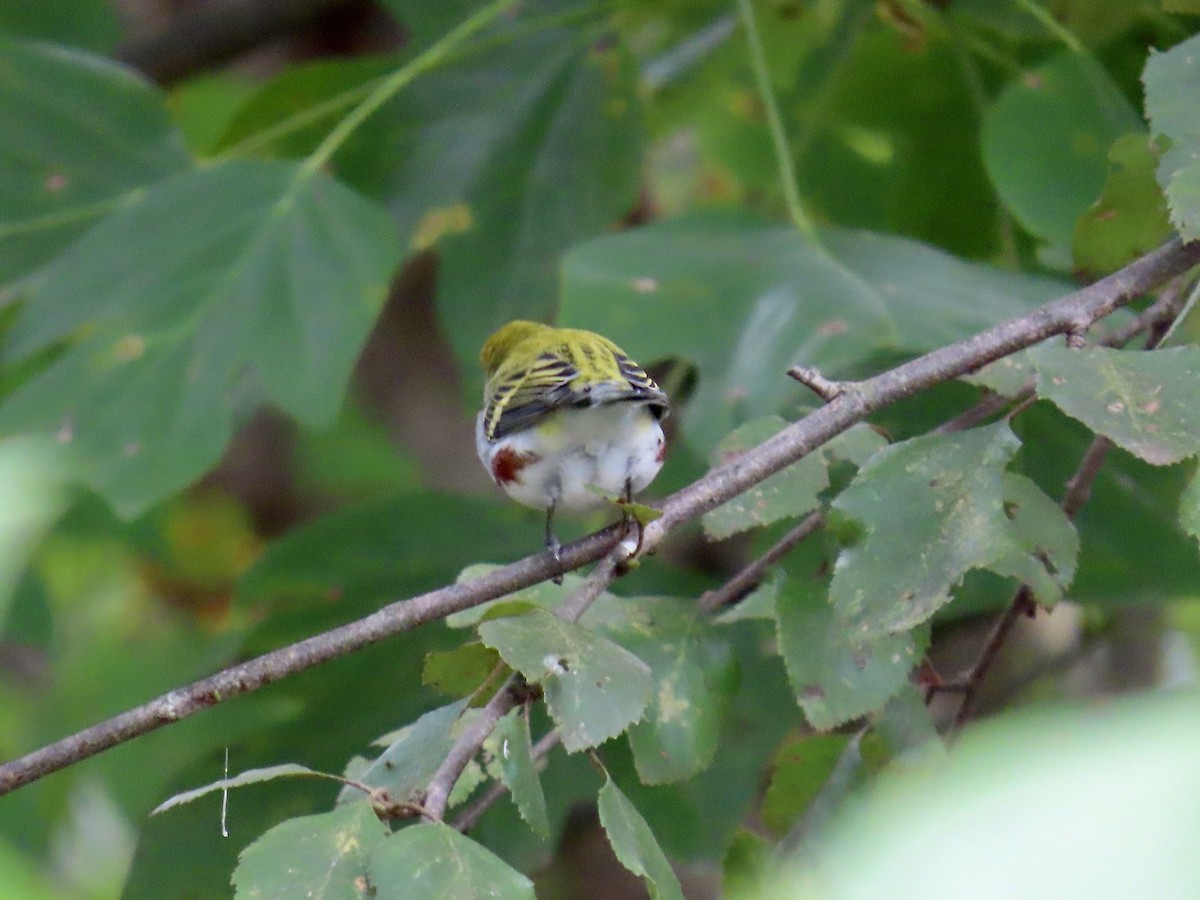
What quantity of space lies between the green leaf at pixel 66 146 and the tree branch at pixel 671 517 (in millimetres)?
1585

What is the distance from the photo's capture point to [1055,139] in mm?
1977

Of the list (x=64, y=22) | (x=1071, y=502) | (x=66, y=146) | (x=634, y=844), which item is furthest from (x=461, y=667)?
(x=64, y=22)

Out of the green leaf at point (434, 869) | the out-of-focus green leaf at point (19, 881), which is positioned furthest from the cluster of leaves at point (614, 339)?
the out-of-focus green leaf at point (19, 881)

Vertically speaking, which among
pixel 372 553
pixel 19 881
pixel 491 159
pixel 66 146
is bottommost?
pixel 372 553

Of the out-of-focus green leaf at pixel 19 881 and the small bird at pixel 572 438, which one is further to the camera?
the small bird at pixel 572 438

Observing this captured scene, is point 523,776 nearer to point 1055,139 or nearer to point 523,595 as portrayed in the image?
point 523,595

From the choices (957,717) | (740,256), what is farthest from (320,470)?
(957,717)

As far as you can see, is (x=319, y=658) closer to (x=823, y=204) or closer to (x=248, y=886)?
(x=248, y=886)

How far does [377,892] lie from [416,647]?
4.36 ft

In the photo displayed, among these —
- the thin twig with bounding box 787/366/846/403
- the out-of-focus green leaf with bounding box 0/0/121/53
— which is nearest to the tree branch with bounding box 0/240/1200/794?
the thin twig with bounding box 787/366/846/403

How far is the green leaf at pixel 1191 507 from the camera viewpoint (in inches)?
38.6

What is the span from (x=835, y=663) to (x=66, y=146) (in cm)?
180

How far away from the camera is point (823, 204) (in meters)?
2.56

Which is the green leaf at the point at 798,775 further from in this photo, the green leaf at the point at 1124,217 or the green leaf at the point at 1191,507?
the green leaf at the point at 1124,217
